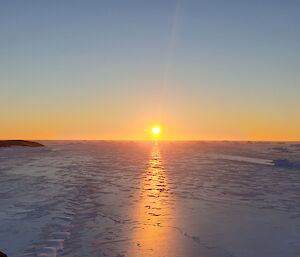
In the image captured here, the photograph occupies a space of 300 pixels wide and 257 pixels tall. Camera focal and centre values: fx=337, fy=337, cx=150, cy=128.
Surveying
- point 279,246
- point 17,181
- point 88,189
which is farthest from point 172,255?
point 17,181

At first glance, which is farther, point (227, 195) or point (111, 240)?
point (227, 195)

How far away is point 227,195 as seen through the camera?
14531mm

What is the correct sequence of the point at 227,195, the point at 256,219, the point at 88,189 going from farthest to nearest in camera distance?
the point at 88,189 < the point at 227,195 < the point at 256,219

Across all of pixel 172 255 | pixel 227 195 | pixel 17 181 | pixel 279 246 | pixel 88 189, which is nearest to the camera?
pixel 172 255

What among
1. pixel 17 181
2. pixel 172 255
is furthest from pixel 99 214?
pixel 17 181

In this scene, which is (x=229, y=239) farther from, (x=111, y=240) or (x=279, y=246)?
(x=111, y=240)

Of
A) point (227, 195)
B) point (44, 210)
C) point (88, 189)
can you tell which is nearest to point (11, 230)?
point (44, 210)

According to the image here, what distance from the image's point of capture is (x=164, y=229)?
28.8 ft

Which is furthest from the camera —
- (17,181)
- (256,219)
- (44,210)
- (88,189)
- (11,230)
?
(17,181)

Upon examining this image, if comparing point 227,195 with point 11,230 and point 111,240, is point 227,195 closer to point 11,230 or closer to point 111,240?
point 111,240

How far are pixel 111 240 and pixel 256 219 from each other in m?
4.72

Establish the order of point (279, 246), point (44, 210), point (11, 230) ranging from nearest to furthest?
point (279, 246) < point (11, 230) < point (44, 210)

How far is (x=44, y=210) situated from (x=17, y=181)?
8066 millimetres

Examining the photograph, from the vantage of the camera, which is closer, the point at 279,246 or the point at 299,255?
the point at 299,255
